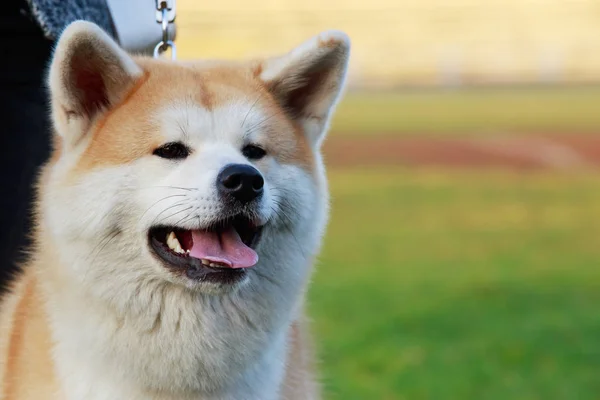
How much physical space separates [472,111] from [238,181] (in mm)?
29961

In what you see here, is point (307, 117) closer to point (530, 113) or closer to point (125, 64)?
point (125, 64)

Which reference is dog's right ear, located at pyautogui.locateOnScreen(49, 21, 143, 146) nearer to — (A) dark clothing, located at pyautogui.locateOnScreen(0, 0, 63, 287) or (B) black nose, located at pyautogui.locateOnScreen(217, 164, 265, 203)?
(B) black nose, located at pyautogui.locateOnScreen(217, 164, 265, 203)

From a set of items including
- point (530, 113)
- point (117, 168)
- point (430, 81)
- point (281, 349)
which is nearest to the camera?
point (117, 168)

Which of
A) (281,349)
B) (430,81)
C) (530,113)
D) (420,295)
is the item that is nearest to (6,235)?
(281,349)

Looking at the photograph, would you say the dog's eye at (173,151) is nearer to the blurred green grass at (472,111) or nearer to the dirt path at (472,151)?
the dirt path at (472,151)

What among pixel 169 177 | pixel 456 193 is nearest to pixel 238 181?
pixel 169 177

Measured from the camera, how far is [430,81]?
42531 mm

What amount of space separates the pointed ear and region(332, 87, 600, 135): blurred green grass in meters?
24.3

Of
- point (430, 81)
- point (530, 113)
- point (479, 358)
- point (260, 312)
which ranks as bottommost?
point (430, 81)

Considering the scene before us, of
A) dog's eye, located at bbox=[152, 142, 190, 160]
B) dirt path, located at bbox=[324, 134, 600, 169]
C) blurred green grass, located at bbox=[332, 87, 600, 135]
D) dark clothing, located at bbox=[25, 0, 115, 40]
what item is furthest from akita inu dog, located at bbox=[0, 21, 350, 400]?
blurred green grass, located at bbox=[332, 87, 600, 135]

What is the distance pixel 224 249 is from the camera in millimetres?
3152

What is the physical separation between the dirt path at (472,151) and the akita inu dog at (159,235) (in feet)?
62.7

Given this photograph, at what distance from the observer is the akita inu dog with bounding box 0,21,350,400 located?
3082 mm

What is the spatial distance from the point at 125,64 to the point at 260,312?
0.93 meters
